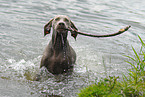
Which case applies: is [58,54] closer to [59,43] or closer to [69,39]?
[59,43]

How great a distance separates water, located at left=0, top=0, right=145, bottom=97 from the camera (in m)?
4.76

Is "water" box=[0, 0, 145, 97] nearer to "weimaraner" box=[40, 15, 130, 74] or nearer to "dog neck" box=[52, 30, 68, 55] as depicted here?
"weimaraner" box=[40, 15, 130, 74]

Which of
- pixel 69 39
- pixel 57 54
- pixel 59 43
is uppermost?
pixel 59 43

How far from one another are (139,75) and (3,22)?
6567mm

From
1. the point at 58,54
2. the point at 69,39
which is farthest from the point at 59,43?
the point at 69,39

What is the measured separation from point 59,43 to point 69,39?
3.12m

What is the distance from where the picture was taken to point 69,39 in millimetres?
8281

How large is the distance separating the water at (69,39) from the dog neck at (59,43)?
67 cm

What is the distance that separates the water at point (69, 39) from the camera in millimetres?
4758

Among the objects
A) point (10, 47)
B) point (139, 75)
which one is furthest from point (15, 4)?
point (139, 75)

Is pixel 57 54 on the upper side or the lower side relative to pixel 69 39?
upper

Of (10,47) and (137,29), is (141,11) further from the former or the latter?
(10,47)

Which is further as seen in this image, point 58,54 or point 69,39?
point 69,39

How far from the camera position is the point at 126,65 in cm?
608
